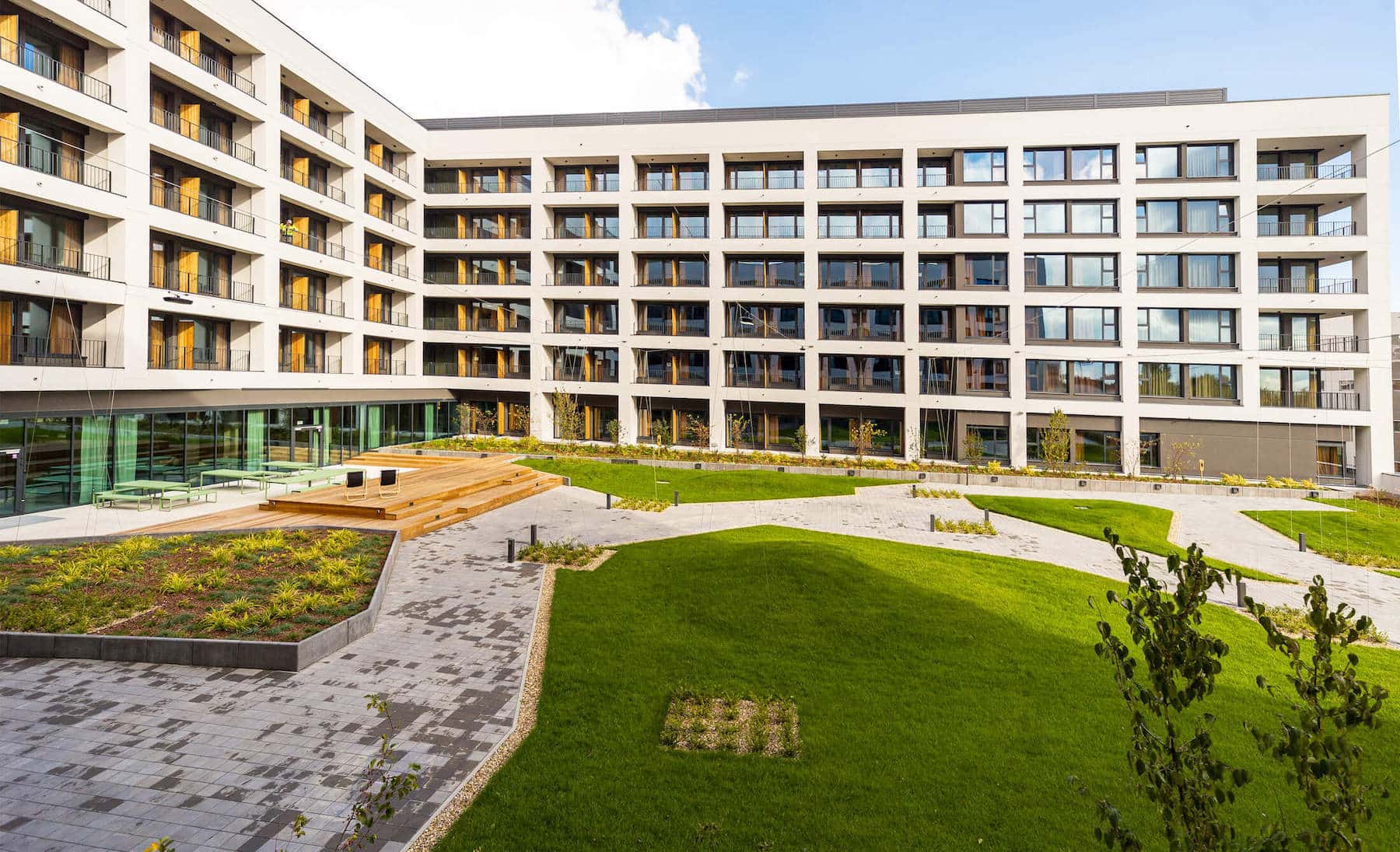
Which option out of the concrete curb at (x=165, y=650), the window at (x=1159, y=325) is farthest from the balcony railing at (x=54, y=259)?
the window at (x=1159, y=325)

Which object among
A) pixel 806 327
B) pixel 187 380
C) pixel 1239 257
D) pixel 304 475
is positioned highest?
pixel 1239 257

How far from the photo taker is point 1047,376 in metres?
34.7

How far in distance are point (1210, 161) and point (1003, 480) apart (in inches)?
849

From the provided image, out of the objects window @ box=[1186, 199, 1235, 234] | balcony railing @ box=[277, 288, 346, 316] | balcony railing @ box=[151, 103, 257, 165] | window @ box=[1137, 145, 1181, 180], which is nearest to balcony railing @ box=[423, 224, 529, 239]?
balcony railing @ box=[277, 288, 346, 316]

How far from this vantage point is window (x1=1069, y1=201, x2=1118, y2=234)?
34.2 metres

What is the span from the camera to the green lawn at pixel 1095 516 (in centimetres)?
1920

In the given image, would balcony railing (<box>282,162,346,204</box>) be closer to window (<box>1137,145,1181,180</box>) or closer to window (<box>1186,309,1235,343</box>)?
window (<box>1137,145,1181,180</box>)

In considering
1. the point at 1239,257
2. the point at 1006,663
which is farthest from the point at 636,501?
the point at 1239,257

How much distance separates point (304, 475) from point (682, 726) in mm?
19681

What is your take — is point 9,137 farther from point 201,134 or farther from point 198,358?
point 198,358

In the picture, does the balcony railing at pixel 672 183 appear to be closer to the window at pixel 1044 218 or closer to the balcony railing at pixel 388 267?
the balcony railing at pixel 388 267

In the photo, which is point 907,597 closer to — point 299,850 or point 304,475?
point 299,850

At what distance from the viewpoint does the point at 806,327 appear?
3681cm

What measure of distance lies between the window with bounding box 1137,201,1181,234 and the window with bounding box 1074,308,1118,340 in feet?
15.1
